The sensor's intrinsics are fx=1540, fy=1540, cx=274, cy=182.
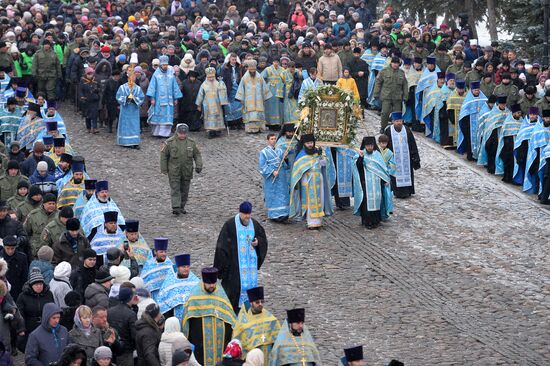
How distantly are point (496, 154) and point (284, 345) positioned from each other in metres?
12.2

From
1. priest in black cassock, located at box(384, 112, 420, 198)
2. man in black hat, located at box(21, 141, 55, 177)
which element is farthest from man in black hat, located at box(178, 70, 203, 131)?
man in black hat, located at box(21, 141, 55, 177)

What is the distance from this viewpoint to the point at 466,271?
70.0 ft

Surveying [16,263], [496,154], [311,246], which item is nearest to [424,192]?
[496,154]

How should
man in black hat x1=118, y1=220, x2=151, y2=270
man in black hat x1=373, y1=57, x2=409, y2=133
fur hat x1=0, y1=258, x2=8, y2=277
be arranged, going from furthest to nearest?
man in black hat x1=373, y1=57, x2=409, y2=133 < man in black hat x1=118, y1=220, x2=151, y2=270 < fur hat x1=0, y1=258, x2=8, y2=277

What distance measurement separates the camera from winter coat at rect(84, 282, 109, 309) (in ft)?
54.2

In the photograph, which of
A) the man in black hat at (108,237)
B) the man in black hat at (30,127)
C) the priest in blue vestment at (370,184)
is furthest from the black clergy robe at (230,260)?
the man in black hat at (30,127)

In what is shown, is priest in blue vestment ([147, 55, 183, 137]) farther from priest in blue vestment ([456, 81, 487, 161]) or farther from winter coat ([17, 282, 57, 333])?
winter coat ([17, 282, 57, 333])

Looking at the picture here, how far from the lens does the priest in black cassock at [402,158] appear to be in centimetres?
2517

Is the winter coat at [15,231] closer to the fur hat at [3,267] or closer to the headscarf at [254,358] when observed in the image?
the fur hat at [3,267]

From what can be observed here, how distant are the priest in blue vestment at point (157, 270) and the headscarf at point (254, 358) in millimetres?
3267

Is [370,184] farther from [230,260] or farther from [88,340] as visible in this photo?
[88,340]

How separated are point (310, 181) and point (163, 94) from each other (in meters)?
6.61

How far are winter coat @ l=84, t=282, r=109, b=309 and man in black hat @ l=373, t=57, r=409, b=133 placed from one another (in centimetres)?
1273

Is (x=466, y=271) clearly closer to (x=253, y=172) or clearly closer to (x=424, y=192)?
(x=424, y=192)
